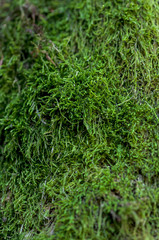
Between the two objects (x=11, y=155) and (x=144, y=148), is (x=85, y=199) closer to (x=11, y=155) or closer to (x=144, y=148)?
(x=144, y=148)

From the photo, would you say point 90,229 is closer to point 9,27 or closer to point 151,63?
point 151,63

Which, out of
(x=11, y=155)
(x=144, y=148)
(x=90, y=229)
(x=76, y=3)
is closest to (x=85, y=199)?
(x=90, y=229)

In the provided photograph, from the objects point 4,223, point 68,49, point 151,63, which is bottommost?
point 4,223

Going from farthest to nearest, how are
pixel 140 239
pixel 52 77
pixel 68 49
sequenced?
pixel 68 49
pixel 52 77
pixel 140 239

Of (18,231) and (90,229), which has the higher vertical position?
(90,229)

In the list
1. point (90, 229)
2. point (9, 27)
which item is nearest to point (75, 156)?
point (90, 229)

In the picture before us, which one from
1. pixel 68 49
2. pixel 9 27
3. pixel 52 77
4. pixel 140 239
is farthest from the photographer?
pixel 9 27

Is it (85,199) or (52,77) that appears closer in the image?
(85,199)
